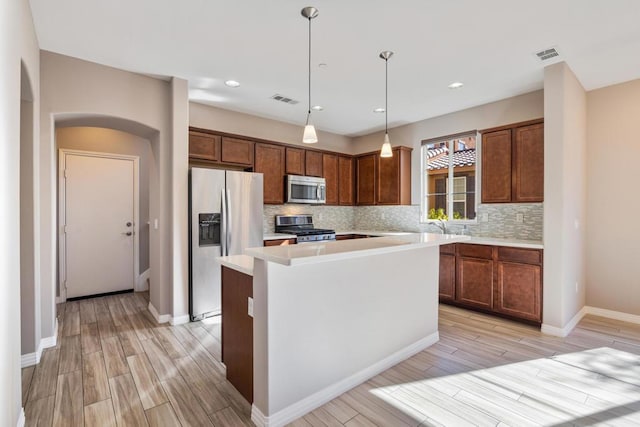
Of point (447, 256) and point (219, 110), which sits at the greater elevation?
point (219, 110)

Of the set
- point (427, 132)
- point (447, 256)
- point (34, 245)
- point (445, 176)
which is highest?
point (427, 132)

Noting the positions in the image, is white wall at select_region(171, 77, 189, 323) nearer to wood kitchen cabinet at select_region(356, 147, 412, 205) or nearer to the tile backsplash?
the tile backsplash

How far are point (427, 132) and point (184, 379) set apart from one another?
4643mm

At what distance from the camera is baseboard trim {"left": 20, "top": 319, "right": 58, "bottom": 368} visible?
256 cm

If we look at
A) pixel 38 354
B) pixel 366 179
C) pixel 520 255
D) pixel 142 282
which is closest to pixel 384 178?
pixel 366 179

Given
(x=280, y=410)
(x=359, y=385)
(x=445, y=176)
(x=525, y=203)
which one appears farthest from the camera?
(x=445, y=176)

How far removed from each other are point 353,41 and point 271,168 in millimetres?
2514

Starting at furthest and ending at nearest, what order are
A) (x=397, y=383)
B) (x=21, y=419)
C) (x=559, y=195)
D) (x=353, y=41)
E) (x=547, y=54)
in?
(x=559, y=195), (x=547, y=54), (x=353, y=41), (x=397, y=383), (x=21, y=419)

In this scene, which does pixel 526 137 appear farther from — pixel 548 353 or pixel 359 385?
pixel 359 385

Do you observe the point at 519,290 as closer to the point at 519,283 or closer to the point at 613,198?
the point at 519,283

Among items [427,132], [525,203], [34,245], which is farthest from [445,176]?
[34,245]

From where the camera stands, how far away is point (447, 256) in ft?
13.6

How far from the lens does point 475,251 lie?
3848 millimetres

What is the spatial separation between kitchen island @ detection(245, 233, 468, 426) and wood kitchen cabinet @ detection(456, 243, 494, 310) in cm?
131
